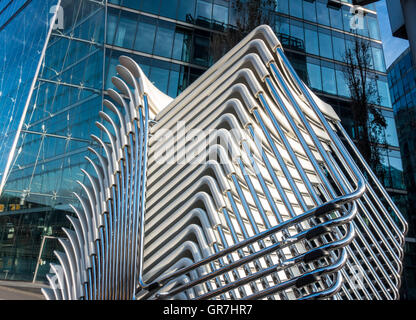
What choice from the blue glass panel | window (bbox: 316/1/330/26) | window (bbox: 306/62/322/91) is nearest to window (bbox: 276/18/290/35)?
window (bbox: 306/62/322/91)

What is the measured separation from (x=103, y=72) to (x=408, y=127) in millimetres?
18615

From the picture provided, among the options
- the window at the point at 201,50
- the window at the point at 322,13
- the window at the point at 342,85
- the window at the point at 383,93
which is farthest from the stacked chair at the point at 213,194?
the window at the point at 322,13

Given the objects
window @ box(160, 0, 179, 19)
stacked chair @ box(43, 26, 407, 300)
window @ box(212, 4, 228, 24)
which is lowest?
stacked chair @ box(43, 26, 407, 300)

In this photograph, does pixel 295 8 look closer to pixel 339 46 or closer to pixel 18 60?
pixel 339 46

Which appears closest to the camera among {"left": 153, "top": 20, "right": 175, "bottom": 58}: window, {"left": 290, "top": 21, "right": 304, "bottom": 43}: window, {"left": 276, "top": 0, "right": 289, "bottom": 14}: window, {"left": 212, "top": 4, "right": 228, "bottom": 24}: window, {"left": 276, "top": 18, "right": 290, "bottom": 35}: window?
{"left": 153, "top": 20, "right": 175, "bottom": 58}: window

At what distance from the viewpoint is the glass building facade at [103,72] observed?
32.4ft

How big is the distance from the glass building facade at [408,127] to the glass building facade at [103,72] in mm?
1931

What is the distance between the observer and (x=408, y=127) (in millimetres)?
19953

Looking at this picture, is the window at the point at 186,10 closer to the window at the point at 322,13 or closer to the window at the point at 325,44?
the window at the point at 325,44

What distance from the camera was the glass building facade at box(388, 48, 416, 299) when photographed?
14.2 metres

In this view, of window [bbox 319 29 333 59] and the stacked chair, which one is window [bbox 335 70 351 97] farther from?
the stacked chair

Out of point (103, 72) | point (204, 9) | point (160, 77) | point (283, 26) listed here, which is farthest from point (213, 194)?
point (283, 26)

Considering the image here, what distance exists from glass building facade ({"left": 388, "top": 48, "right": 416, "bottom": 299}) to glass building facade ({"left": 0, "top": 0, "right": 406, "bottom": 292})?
193cm
